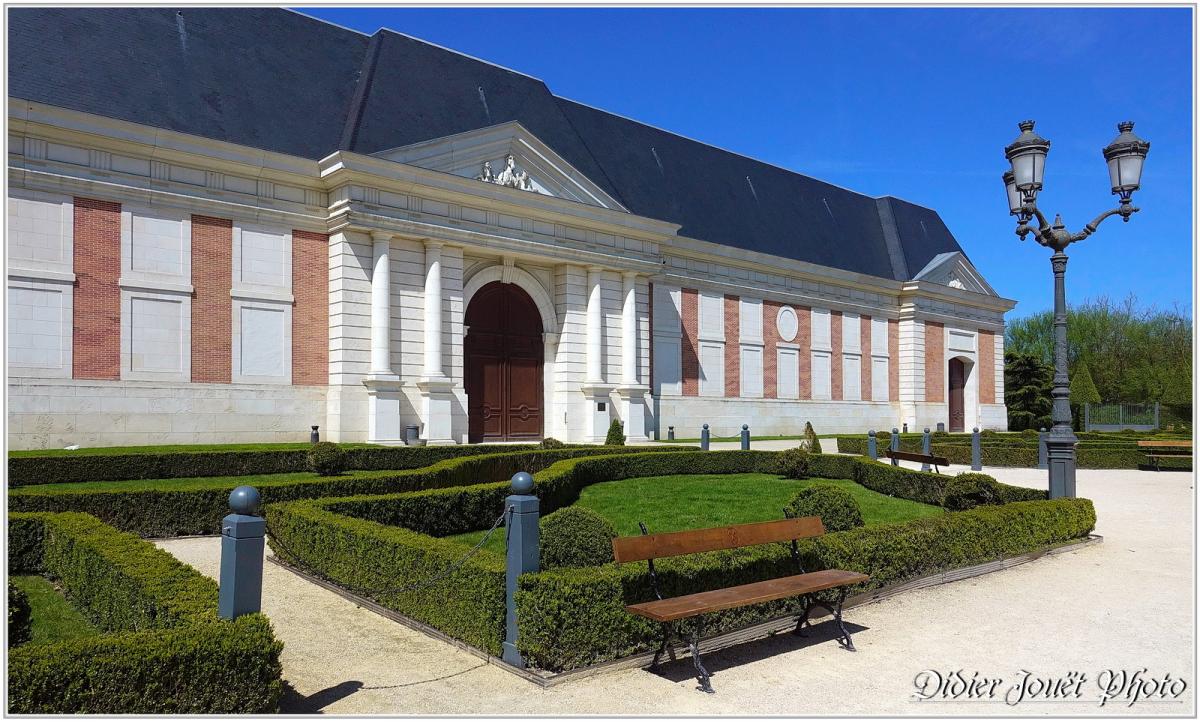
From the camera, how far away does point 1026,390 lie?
161 ft

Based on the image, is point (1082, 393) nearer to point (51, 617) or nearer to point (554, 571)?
point (554, 571)

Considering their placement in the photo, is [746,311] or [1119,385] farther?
[1119,385]

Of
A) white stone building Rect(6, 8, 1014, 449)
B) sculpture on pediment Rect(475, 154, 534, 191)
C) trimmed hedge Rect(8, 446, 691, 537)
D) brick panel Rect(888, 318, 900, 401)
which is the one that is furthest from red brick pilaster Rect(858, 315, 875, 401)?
trimmed hedge Rect(8, 446, 691, 537)

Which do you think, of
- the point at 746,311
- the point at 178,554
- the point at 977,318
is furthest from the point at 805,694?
the point at 977,318

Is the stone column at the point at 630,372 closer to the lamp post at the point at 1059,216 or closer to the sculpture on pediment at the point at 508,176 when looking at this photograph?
the sculpture on pediment at the point at 508,176

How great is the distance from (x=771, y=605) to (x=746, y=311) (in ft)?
83.6

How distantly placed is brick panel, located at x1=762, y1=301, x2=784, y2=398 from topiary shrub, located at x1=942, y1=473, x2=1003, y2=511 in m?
20.3

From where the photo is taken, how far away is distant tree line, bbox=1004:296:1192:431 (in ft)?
151

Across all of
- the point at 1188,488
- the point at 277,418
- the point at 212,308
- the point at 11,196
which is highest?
the point at 11,196

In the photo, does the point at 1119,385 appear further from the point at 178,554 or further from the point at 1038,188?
the point at 178,554

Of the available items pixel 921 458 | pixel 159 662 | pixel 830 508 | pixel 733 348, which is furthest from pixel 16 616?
pixel 733 348

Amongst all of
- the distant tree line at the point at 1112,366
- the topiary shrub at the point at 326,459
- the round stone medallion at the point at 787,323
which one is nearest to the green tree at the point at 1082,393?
the distant tree line at the point at 1112,366

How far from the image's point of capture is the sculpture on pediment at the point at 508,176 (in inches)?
880

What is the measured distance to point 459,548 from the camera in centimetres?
664
